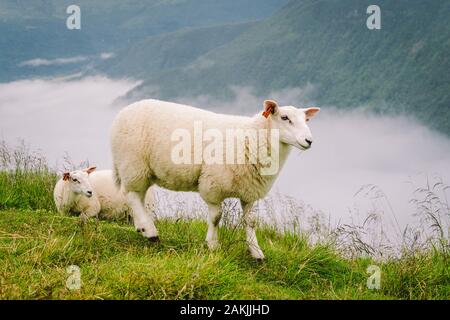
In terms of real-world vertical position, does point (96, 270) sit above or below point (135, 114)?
below

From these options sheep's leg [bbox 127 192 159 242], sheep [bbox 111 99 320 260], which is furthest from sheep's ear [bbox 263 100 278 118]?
sheep's leg [bbox 127 192 159 242]

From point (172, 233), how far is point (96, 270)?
218 centimetres

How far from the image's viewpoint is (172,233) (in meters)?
8.42

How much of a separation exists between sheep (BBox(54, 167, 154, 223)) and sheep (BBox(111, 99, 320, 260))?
6.30ft

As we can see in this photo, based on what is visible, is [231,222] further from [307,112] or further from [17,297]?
[17,297]

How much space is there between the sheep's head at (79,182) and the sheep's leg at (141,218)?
6.70ft

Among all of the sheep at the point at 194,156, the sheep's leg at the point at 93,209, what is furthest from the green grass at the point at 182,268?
the sheep's leg at the point at 93,209

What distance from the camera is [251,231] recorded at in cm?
750

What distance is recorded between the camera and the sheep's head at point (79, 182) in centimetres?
1010

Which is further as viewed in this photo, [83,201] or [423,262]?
[83,201]

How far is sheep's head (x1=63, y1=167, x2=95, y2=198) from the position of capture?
10102 millimetres

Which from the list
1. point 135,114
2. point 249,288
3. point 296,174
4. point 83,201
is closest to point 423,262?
point 249,288
